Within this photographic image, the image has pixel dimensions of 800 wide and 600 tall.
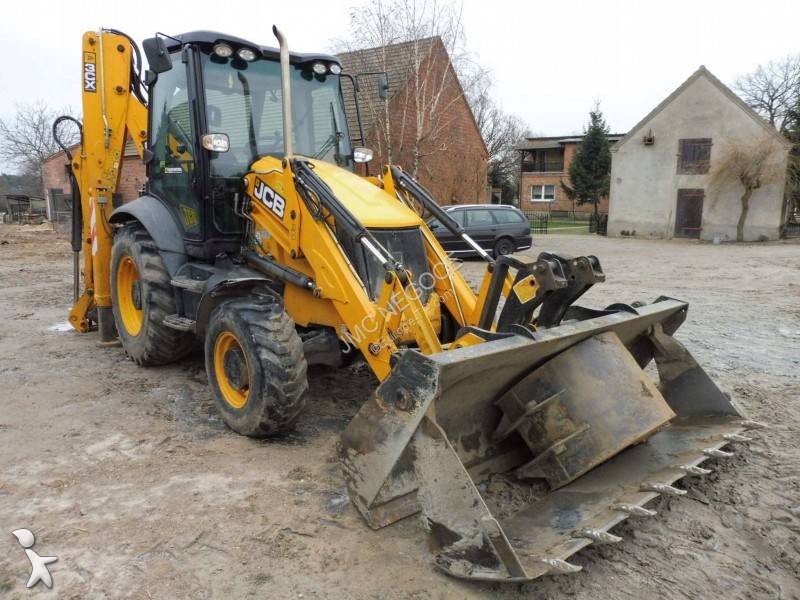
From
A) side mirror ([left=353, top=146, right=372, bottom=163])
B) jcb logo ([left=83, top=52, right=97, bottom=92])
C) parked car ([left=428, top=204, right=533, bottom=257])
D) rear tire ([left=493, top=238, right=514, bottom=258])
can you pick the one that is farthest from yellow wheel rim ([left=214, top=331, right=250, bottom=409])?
rear tire ([left=493, top=238, right=514, bottom=258])

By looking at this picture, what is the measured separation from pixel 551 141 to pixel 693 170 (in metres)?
22.6

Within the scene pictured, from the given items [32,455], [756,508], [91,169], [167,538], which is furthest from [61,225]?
[756,508]

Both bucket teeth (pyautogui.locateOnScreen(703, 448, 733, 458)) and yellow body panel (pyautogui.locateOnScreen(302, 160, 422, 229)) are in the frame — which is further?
yellow body panel (pyautogui.locateOnScreen(302, 160, 422, 229))

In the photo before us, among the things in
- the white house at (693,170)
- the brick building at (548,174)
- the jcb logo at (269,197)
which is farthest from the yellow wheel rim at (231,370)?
the brick building at (548,174)

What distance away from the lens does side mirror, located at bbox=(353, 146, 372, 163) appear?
5.57 meters

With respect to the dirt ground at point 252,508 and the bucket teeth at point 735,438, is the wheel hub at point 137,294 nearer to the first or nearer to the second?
the dirt ground at point 252,508

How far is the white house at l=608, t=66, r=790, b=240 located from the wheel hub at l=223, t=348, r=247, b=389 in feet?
83.4

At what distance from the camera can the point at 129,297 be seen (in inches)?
249

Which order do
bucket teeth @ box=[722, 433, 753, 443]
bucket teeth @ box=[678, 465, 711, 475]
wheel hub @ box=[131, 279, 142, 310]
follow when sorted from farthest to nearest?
wheel hub @ box=[131, 279, 142, 310]
bucket teeth @ box=[722, 433, 753, 443]
bucket teeth @ box=[678, 465, 711, 475]

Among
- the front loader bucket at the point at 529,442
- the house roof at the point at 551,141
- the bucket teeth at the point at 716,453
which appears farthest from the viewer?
the house roof at the point at 551,141

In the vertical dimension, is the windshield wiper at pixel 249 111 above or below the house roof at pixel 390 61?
below

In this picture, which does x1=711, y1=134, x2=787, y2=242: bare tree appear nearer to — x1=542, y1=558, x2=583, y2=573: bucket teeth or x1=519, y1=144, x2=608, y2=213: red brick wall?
x1=519, y1=144, x2=608, y2=213: red brick wall

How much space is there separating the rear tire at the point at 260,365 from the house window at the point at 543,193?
43.4 meters

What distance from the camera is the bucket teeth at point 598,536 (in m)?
2.73
